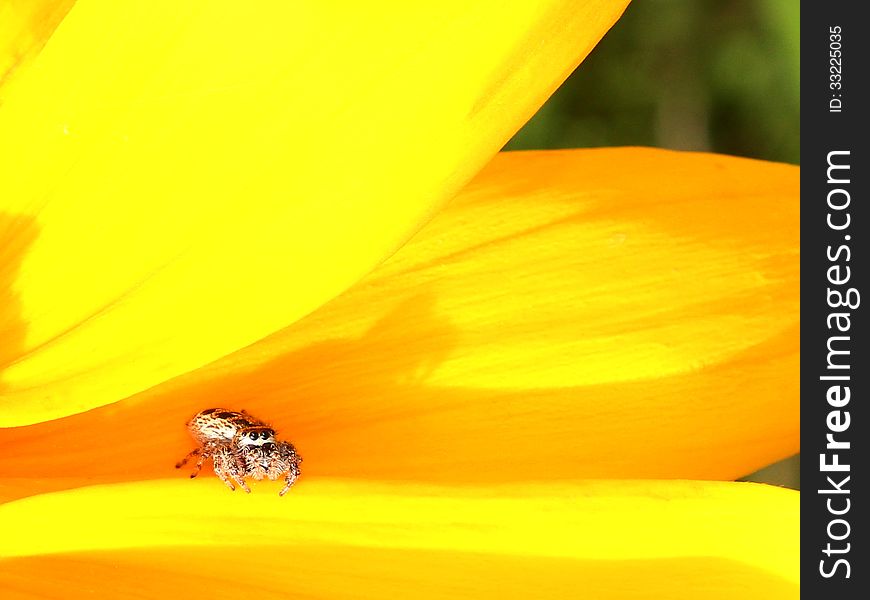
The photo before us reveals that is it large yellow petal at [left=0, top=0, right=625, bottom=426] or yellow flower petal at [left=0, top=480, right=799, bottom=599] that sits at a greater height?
large yellow petal at [left=0, top=0, right=625, bottom=426]

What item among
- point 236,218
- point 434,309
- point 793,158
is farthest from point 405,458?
point 793,158

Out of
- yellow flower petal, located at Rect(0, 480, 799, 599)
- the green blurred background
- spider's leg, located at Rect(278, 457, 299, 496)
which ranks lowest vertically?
yellow flower petal, located at Rect(0, 480, 799, 599)
